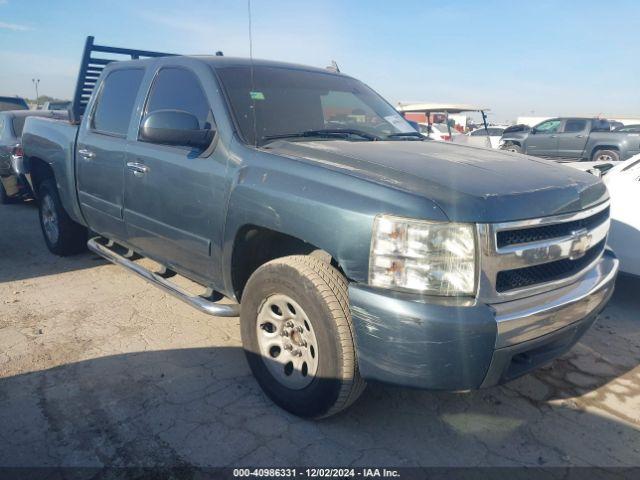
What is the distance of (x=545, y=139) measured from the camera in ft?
51.9

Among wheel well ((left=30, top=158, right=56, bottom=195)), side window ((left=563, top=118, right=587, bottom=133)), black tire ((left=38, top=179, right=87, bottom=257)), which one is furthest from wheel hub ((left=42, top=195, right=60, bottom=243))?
side window ((left=563, top=118, right=587, bottom=133))

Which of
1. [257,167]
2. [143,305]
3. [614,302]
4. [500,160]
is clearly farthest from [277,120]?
[614,302]

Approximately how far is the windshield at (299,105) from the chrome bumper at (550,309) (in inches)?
62.2

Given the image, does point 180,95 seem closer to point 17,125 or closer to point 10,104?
point 17,125

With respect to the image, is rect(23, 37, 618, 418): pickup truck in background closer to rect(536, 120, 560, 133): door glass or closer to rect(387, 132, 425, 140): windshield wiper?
rect(387, 132, 425, 140): windshield wiper

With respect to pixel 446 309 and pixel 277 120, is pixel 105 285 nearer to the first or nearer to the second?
pixel 277 120

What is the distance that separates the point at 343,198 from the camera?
2268 mm

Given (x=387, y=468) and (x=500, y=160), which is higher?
(x=500, y=160)

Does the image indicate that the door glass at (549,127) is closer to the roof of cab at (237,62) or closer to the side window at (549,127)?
the side window at (549,127)

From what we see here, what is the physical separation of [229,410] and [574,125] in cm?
1574

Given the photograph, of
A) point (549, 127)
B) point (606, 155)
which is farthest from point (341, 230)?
point (549, 127)

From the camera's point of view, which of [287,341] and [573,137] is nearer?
[287,341]

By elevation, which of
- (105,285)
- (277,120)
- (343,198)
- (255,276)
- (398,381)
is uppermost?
(277,120)

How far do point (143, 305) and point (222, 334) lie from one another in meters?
0.94
